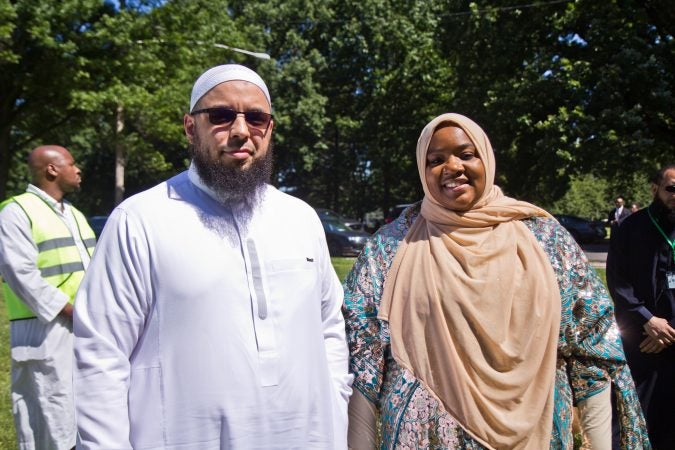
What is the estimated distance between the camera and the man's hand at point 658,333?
4.33 metres

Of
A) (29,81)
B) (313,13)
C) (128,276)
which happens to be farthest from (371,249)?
(313,13)

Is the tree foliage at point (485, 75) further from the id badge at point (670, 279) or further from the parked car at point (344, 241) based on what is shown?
the id badge at point (670, 279)

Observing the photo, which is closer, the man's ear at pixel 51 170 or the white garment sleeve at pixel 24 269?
the white garment sleeve at pixel 24 269

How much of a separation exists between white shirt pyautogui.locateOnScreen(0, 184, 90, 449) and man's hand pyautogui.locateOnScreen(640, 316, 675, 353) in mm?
3741

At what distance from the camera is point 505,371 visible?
267 cm

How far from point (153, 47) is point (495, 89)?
10.1m

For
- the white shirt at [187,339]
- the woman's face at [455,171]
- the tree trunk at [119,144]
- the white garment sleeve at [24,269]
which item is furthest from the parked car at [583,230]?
the white shirt at [187,339]

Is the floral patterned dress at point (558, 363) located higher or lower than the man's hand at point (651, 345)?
higher

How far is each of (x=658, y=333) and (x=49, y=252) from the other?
12.9 ft

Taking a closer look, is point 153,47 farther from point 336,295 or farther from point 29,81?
point 336,295

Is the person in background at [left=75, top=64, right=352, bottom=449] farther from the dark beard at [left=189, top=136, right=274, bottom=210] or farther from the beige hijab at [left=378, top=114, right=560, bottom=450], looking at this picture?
the beige hijab at [left=378, top=114, right=560, bottom=450]

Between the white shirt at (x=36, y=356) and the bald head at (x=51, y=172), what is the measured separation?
10.5 inches

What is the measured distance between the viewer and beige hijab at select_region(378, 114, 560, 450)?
263cm

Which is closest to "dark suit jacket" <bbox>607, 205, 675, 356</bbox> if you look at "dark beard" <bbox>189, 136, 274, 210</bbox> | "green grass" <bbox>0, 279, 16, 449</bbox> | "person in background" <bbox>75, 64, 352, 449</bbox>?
"person in background" <bbox>75, 64, 352, 449</bbox>
